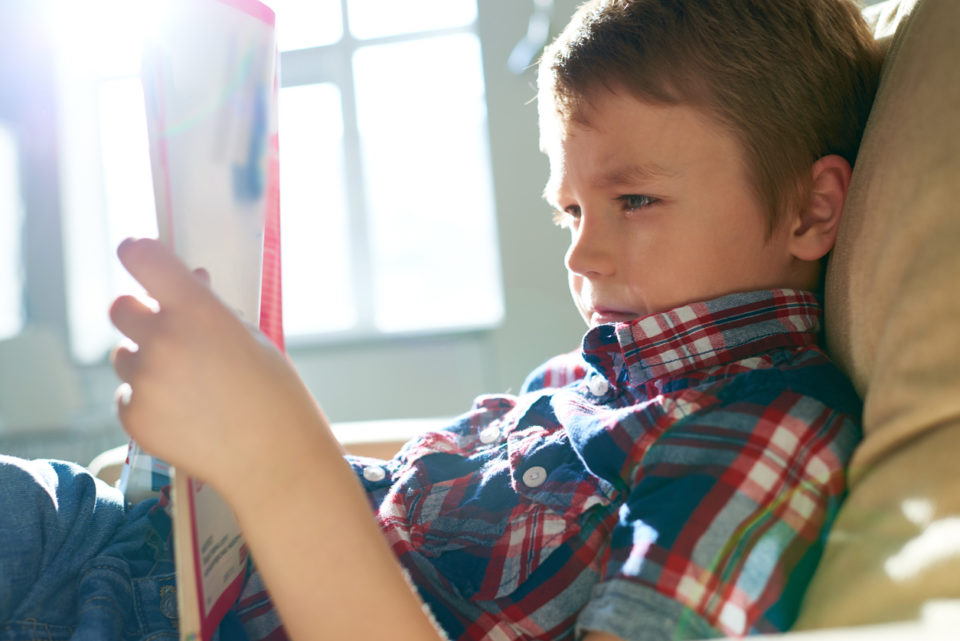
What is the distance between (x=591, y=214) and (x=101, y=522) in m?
0.49

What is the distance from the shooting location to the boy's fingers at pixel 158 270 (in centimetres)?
44

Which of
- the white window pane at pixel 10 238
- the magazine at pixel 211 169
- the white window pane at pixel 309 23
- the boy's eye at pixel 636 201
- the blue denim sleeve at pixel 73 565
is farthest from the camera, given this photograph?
the white window pane at pixel 309 23

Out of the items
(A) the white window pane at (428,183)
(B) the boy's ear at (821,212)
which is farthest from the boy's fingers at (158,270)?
(A) the white window pane at (428,183)

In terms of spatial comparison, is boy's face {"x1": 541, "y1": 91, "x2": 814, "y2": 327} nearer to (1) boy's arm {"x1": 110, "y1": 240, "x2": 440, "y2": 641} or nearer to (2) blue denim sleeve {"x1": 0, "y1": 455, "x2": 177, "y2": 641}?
(1) boy's arm {"x1": 110, "y1": 240, "x2": 440, "y2": 641}

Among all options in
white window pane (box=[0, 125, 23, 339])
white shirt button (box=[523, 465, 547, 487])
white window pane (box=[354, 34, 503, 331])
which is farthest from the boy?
white window pane (box=[0, 125, 23, 339])

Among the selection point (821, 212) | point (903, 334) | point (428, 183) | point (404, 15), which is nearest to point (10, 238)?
point (428, 183)

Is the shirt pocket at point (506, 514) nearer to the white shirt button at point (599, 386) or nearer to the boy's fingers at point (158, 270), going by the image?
the white shirt button at point (599, 386)

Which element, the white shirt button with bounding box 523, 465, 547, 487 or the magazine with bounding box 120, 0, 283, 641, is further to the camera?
the white shirt button with bounding box 523, 465, 547, 487

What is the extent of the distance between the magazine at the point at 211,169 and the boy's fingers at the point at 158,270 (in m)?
0.01

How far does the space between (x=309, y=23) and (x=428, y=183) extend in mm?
702

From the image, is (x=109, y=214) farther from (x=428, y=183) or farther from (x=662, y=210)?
(x=662, y=210)

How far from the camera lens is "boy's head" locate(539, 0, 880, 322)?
0.66 meters

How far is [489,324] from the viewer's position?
266cm

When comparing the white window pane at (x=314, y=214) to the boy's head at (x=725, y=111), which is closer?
the boy's head at (x=725, y=111)
